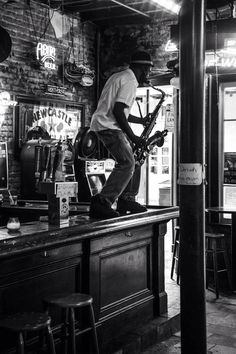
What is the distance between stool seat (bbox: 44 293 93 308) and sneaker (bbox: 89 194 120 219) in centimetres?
126

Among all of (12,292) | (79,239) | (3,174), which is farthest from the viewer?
A: (3,174)

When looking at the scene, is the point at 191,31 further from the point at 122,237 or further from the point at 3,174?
the point at 3,174

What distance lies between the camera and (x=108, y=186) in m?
4.60

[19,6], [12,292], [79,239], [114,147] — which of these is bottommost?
[12,292]

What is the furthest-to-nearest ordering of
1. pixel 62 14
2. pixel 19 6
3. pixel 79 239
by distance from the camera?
pixel 62 14 < pixel 19 6 < pixel 79 239

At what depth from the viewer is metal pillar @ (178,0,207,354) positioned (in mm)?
3107

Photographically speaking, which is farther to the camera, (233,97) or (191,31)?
(233,97)

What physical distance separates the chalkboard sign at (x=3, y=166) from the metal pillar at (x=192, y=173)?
469 centimetres

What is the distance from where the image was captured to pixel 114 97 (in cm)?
455

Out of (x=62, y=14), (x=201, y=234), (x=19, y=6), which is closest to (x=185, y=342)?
(x=201, y=234)

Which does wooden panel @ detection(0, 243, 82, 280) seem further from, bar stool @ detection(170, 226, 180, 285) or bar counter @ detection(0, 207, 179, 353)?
bar stool @ detection(170, 226, 180, 285)

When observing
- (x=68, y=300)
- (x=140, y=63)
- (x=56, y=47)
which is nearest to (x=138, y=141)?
(x=140, y=63)

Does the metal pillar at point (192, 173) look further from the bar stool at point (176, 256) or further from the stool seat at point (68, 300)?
the bar stool at point (176, 256)

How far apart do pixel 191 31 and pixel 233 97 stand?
534cm
